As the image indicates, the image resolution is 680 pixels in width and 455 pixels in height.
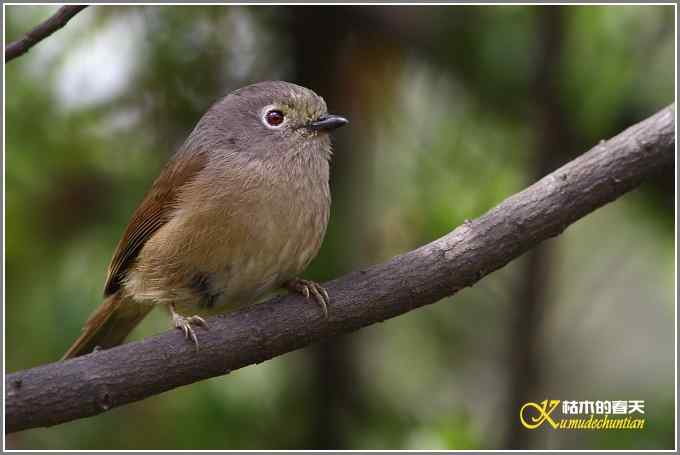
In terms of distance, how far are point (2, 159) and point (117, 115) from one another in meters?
1.14

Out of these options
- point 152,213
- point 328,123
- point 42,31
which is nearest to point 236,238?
point 152,213

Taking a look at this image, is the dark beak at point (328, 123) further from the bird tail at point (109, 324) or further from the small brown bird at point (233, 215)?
the bird tail at point (109, 324)

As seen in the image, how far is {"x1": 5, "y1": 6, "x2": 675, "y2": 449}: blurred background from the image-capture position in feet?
14.5

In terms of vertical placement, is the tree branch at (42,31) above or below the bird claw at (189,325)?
above

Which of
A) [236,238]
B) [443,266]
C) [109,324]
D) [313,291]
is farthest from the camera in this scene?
[109,324]

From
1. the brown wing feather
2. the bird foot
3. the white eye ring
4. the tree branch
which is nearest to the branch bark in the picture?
the bird foot

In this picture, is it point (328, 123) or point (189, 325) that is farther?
point (328, 123)

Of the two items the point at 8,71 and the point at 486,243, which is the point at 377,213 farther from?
the point at 8,71

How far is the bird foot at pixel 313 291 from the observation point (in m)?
3.31

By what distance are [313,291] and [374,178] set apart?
1938 millimetres

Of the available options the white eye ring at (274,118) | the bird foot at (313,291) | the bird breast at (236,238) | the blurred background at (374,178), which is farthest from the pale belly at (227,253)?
the blurred background at (374,178)

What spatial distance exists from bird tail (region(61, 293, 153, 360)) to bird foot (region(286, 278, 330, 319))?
1011 millimetres

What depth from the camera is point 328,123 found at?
3883 millimetres

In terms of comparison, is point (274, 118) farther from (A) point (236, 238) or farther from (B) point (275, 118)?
(A) point (236, 238)
